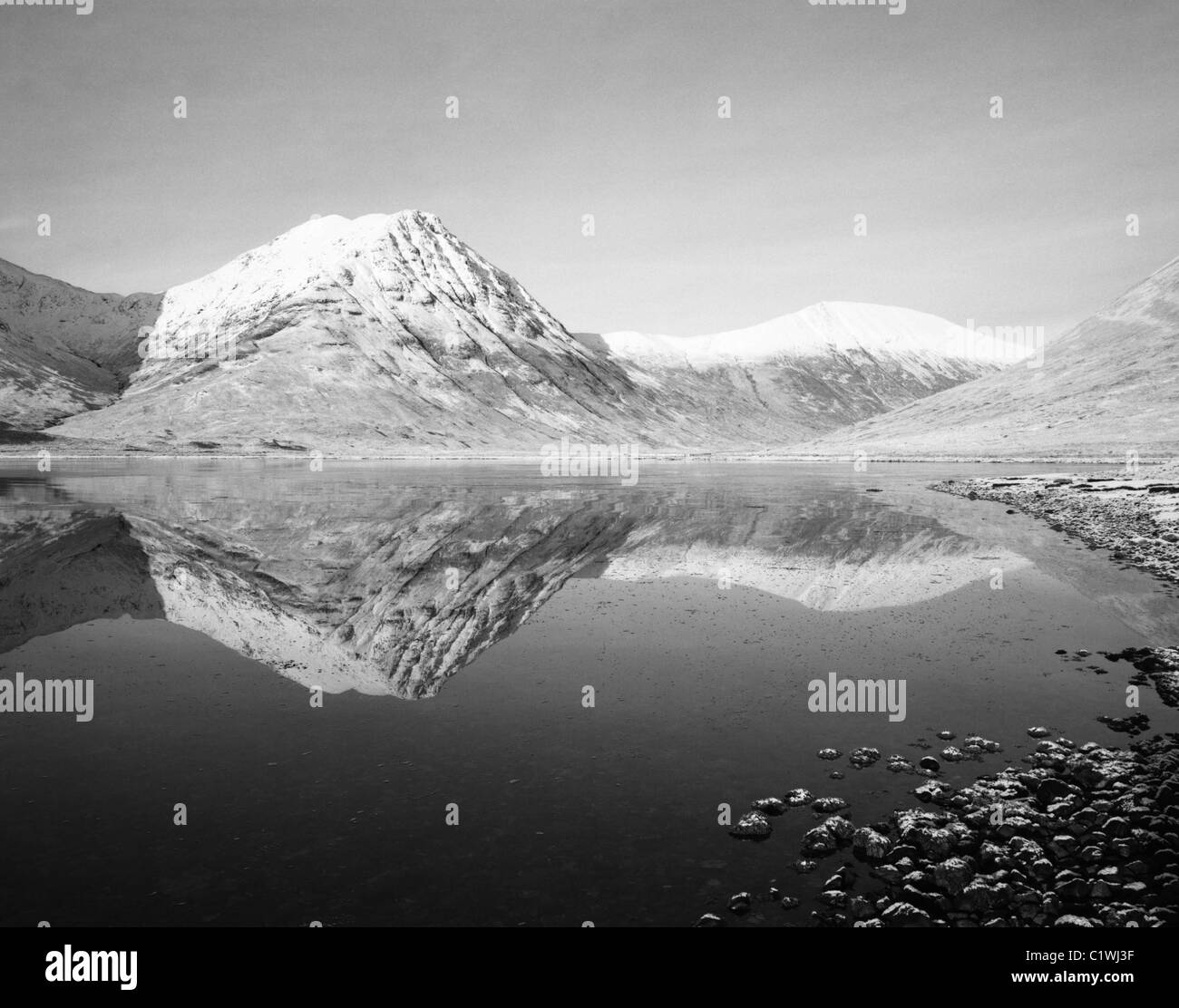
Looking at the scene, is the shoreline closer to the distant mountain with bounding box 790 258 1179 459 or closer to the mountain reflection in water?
the distant mountain with bounding box 790 258 1179 459

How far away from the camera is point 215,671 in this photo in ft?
56.0

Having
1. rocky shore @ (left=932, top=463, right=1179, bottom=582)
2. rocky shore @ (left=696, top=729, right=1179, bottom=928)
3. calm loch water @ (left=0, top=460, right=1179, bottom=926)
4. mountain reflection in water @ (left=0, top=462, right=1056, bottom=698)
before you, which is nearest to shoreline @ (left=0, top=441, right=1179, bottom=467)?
rocky shore @ (left=932, top=463, right=1179, bottom=582)

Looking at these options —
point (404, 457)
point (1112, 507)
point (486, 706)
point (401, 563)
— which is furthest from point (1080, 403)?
point (486, 706)

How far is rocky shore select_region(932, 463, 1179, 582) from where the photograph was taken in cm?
3120

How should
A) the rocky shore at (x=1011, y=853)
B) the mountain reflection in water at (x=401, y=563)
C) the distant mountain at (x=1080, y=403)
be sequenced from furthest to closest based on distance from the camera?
the distant mountain at (x=1080, y=403)
the mountain reflection in water at (x=401, y=563)
the rocky shore at (x=1011, y=853)

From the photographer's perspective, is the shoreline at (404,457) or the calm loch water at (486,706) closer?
the calm loch water at (486,706)

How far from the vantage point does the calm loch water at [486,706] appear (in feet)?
28.8

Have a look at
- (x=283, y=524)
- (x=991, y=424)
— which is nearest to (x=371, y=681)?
(x=283, y=524)

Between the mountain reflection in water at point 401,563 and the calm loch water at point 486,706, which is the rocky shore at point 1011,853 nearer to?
the calm loch water at point 486,706

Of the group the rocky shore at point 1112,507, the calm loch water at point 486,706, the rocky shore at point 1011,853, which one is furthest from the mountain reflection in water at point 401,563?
the rocky shore at point 1011,853

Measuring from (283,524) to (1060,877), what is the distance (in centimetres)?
4101

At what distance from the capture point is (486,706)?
14641mm

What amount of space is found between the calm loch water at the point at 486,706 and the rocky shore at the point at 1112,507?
1963 mm
